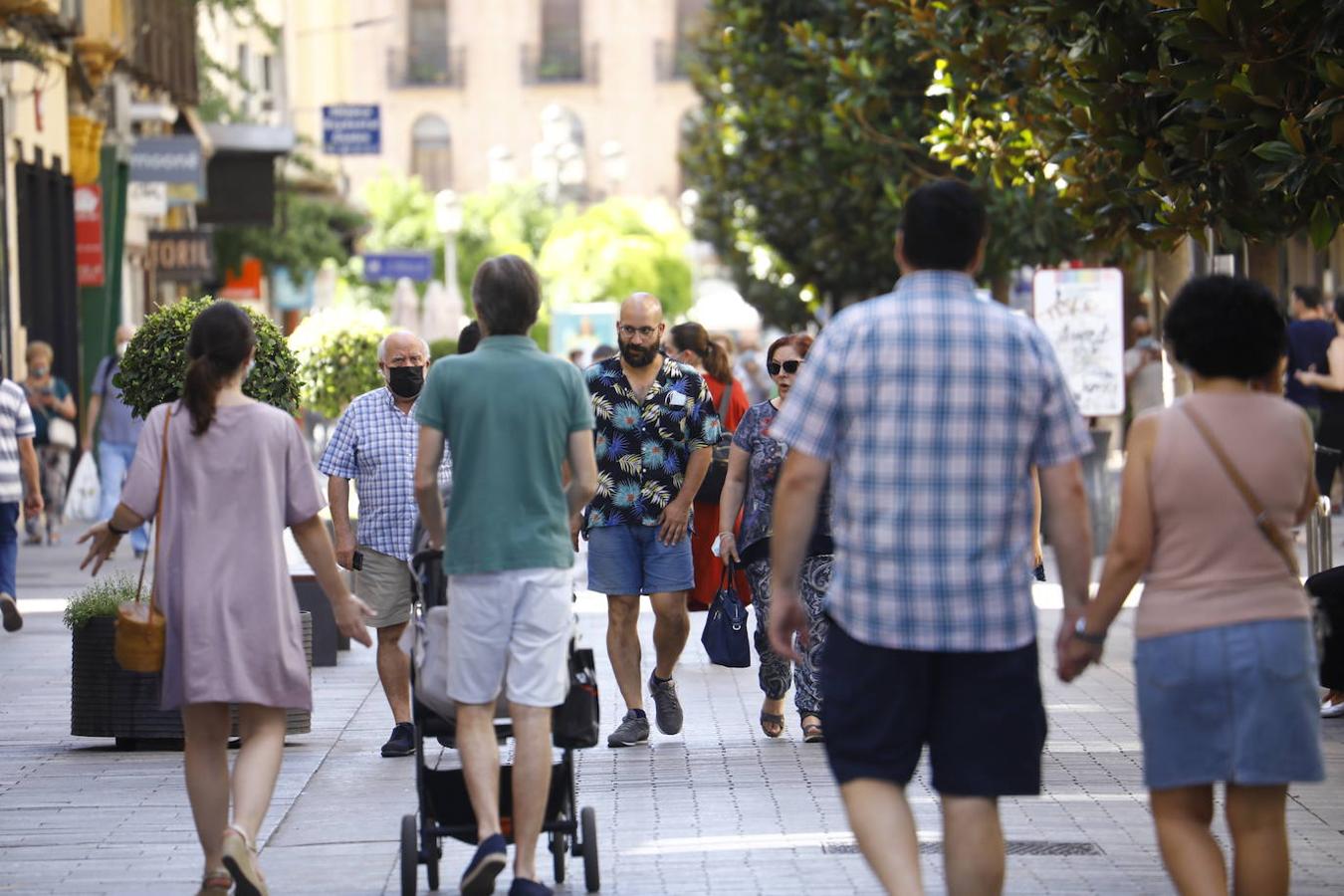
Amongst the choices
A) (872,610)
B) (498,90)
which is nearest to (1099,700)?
(872,610)

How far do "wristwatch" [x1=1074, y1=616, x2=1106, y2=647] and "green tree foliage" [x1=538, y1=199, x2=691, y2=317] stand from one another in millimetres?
58149

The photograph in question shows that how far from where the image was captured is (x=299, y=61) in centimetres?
7194

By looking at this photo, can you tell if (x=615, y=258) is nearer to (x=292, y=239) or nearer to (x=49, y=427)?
(x=292, y=239)

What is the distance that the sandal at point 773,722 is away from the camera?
10.6m

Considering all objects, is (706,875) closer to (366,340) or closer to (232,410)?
(232,410)

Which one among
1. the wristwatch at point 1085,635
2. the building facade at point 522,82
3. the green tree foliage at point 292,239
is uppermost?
the building facade at point 522,82

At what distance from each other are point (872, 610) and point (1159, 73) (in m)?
5.55

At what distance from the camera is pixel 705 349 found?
43.0 feet

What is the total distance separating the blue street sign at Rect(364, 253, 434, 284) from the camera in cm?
4319

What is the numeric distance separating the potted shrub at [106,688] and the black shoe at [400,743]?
0.40 meters

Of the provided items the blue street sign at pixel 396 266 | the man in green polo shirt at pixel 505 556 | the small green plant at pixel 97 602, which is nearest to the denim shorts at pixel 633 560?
the small green plant at pixel 97 602

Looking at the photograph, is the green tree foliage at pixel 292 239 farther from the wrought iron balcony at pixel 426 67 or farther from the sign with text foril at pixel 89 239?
the wrought iron balcony at pixel 426 67

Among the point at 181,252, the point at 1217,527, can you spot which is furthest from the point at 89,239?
the point at 1217,527

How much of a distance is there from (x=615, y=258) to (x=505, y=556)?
5862 cm
